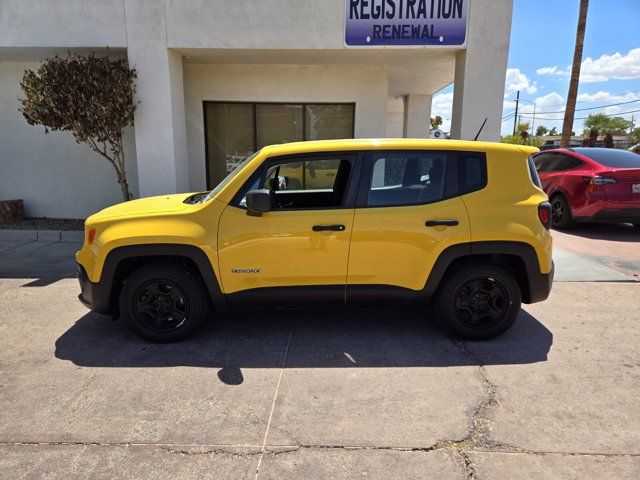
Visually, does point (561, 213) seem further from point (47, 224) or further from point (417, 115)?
point (47, 224)

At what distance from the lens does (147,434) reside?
8.68 feet

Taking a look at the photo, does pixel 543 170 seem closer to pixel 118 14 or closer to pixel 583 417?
pixel 583 417

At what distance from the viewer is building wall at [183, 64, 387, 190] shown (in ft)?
31.2

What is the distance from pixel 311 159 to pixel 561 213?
685 cm

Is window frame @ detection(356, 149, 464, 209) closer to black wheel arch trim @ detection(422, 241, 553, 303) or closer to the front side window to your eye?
the front side window

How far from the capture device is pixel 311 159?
3777 mm

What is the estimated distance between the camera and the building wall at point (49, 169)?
9.15m

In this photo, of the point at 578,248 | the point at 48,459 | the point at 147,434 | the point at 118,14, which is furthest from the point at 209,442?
the point at 118,14

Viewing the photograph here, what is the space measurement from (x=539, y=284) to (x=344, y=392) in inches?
79.1

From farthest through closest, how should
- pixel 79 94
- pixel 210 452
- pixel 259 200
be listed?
1. pixel 79 94
2. pixel 259 200
3. pixel 210 452

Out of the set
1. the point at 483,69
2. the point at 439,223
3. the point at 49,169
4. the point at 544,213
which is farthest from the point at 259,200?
the point at 49,169

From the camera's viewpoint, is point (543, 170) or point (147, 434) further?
point (543, 170)

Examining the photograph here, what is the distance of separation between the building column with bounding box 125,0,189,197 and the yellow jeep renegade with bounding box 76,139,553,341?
4.52m

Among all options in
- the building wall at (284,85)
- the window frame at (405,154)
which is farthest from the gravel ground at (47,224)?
the window frame at (405,154)
